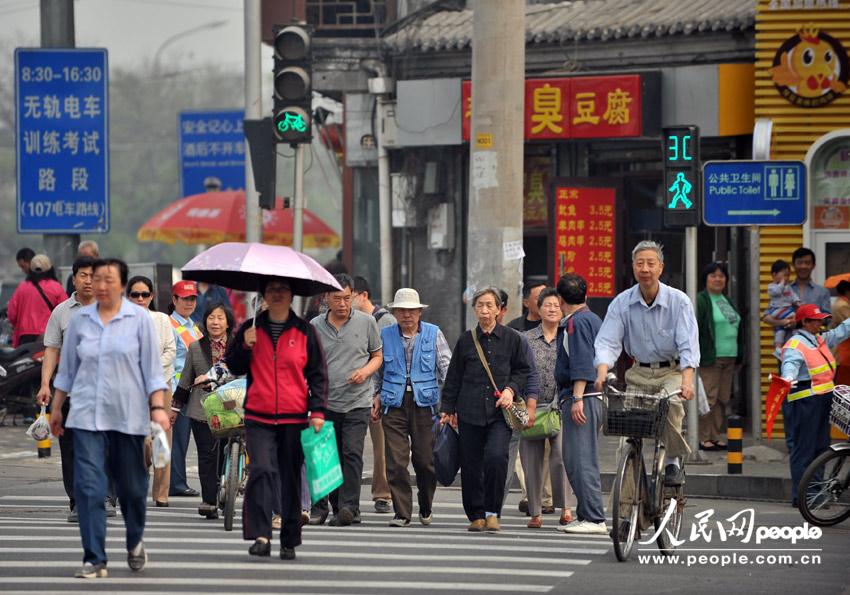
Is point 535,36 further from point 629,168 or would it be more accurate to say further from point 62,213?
point 62,213

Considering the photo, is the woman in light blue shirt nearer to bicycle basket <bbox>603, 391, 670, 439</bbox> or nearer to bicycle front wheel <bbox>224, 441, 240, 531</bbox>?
bicycle front wheel <bbox>224, 441, 240, 531</bbox>

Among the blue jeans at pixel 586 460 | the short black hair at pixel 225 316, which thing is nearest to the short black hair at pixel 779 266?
the blue jeans at pixel 586 460

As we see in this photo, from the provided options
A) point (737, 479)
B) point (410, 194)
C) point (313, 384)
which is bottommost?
point (737, 479)

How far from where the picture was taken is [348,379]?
12.9m

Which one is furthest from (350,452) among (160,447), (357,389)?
(160,447)

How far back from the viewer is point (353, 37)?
25.0 m

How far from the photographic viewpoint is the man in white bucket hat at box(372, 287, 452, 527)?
13234 mm

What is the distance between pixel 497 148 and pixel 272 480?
6.80m

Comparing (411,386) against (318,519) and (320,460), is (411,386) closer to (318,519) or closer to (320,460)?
(318,519)

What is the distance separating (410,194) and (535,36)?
273 cm

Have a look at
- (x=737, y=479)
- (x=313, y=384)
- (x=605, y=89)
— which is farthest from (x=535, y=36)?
(x=313, y=384)

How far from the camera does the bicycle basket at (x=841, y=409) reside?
13088 mm

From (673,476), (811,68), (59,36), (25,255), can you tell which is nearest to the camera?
(673,476)

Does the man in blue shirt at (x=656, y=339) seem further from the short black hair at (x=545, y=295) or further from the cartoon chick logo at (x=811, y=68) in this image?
the cartoon chick logo at (x=811, y=68)
